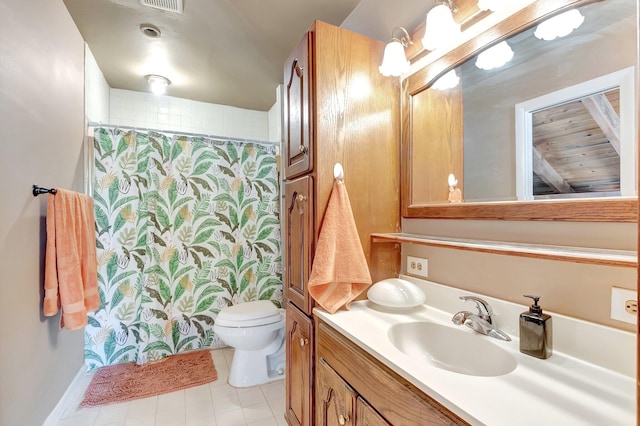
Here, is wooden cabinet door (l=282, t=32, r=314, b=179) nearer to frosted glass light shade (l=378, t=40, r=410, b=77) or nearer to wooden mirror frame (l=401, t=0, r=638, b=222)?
frosted glass light shade (l=378, t=40, r=410, b=77)

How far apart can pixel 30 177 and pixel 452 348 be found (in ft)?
6.48

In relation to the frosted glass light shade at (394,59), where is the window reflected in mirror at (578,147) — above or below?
below

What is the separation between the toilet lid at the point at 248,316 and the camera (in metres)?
1.93

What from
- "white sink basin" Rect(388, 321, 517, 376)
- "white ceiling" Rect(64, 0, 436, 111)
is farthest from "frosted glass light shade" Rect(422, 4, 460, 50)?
"white sink basin" Rect(388, 321, 517, 376)

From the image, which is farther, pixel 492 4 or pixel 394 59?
pixel 394 59

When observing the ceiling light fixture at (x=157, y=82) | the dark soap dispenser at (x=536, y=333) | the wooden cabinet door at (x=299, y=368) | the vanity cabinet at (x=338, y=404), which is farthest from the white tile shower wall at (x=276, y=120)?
the dark soap dispenser at (x=536, y=333)

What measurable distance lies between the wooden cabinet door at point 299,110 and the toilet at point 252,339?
1.04 m

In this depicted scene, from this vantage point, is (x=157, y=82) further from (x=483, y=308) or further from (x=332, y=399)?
(x=483, y=308)

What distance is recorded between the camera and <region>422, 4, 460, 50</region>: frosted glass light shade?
1.05m

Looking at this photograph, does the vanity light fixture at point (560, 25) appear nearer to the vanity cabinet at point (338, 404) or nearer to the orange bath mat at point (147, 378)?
the vanity cabinet at point (338, 404)

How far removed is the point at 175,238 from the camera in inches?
92.4

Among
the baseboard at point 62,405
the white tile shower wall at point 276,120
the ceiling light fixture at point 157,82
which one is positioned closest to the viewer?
the baseboard at point 62,405

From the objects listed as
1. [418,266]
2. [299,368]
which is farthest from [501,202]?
[299,368]

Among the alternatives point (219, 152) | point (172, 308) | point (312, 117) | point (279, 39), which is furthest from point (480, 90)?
point (172, 308)
